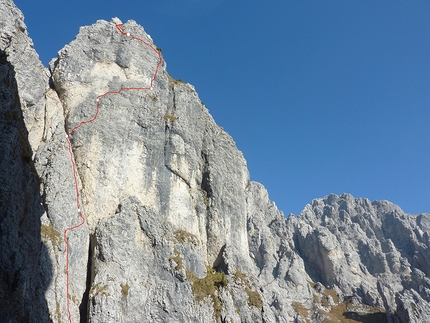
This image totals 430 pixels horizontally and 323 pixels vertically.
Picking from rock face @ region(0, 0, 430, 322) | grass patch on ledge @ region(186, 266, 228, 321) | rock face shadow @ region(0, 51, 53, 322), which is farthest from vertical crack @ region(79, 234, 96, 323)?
grass patch on ledge @ region(186, 266, 228, 321)

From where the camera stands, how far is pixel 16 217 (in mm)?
20156

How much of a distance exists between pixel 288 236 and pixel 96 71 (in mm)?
84640

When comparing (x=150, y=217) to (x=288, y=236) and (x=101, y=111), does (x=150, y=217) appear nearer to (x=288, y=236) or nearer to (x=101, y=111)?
(x=101, y=111)

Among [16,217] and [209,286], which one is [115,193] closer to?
[209,286]

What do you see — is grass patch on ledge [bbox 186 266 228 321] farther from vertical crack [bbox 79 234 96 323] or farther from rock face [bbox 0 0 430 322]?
vertical crack [bbox 79 234 96 323]

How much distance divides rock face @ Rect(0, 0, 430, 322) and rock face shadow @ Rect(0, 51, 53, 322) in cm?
8

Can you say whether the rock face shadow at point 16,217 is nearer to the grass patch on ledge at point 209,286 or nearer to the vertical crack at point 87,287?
the vertical crack at point 87,287

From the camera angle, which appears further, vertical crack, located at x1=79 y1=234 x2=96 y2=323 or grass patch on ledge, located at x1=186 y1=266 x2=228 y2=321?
grass patch on ledge, located at x1=186 y1=266 x2=228 y2=321

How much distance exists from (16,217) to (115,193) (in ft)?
73.1

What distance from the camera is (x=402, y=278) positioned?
109 metres

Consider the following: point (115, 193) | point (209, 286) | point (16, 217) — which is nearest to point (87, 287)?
point (115, 193)

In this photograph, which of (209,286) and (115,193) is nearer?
(209,286)

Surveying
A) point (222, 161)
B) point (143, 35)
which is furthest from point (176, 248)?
Answer: point (143, 35)

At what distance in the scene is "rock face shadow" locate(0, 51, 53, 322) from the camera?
18.4 m
